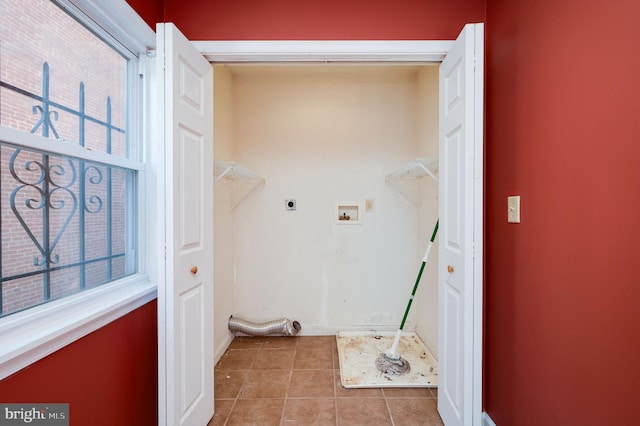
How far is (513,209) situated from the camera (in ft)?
4.13

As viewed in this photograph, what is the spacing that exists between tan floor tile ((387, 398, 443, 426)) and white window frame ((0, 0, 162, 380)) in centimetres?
159

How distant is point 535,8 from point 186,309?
2.05m

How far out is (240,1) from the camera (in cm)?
153

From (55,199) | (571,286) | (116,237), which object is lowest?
(571,286)

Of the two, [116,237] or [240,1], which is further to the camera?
[240,1]

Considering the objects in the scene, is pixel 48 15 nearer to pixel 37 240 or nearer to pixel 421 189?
pixel 37 240

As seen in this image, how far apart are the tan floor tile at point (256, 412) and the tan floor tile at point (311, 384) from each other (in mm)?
140

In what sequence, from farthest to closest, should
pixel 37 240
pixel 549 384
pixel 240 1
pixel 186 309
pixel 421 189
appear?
pixel 421 189
pixel 240 1
pixel 186 309
pixel 549 384
pixel 37 240

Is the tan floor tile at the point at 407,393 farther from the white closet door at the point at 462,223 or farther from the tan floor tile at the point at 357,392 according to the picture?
the white closet door at the point at 462,223

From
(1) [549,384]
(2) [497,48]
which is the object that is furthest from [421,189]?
(1) [549,384]

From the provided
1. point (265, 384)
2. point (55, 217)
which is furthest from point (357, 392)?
point (55, 217)

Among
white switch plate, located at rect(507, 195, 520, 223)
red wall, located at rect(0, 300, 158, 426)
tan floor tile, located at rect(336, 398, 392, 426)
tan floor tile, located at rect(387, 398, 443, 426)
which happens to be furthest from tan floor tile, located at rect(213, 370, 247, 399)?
white switch plate, located at rect(507, 195, 520, 223)

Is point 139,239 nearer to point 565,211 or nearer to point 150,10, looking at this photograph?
point 150,10

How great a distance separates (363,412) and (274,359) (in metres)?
0.89
